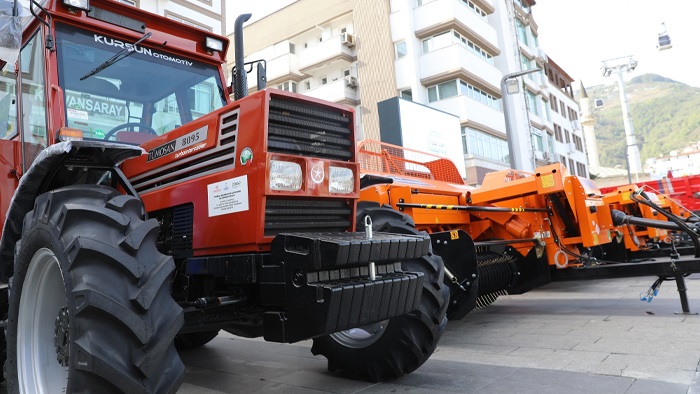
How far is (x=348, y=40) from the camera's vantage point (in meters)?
29.9

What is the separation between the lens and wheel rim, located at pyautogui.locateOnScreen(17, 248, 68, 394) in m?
2.85

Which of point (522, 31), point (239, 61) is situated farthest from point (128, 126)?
point (522, 31)

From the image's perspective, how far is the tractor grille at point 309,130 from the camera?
2.85 meters

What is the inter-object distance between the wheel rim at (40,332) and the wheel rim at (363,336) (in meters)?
1.84

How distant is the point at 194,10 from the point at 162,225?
53.0 ft

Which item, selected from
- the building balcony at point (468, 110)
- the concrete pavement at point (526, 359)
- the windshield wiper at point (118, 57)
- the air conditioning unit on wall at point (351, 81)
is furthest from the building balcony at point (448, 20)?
the windshield wiper at point (118, 57)

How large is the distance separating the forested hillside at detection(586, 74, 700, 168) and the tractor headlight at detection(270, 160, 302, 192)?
108700 mm

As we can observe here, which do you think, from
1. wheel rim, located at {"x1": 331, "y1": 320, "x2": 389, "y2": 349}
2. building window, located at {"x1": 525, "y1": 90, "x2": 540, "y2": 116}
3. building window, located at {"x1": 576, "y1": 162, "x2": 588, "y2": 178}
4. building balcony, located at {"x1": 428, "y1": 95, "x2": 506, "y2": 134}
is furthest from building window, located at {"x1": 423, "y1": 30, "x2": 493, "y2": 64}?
wheel rim, located at {"x1": 331, "y1": 320, "x2": 389, "y2": 349}

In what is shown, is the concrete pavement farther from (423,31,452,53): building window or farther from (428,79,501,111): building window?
(423,31,452,53): building window

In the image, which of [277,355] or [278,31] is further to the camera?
[278,31]

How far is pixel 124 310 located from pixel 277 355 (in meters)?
3.10

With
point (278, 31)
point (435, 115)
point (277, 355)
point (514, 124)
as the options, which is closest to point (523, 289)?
point (277, 355)

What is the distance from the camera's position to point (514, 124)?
30.7 metres

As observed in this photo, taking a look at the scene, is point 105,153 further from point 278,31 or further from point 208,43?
point 278,31
